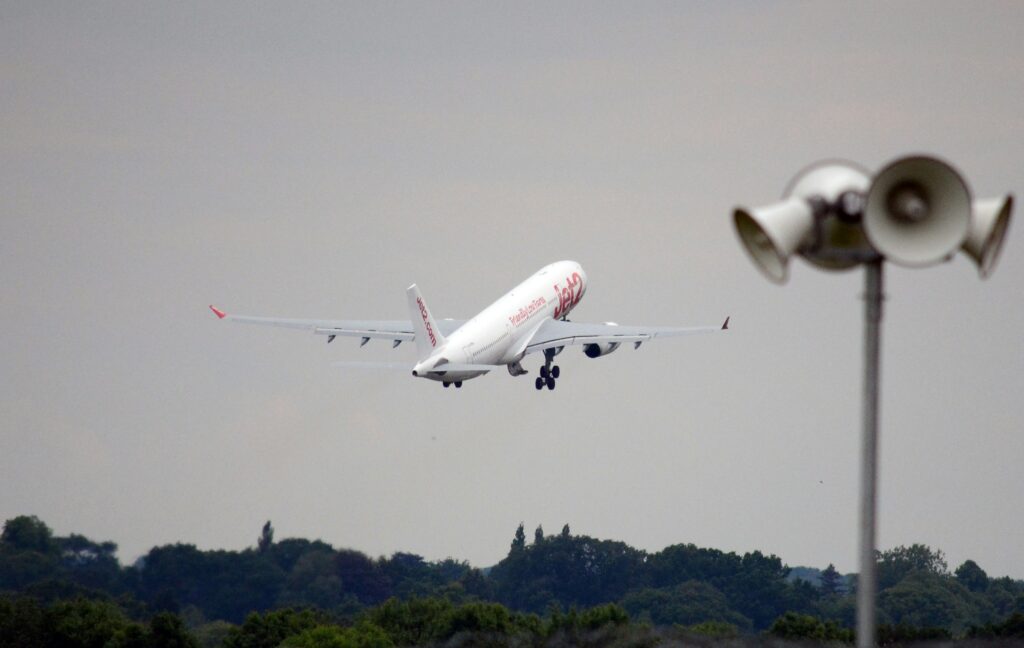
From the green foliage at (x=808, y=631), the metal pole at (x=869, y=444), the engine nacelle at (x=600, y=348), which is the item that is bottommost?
the metal pole at (x=869, y=444)

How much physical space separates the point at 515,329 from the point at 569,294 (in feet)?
39.7

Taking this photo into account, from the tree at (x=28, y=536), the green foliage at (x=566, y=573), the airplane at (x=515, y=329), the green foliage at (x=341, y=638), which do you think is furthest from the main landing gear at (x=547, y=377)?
the green foliage at (x=566, y=573)

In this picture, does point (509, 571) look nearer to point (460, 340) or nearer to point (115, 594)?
point (115, 594)

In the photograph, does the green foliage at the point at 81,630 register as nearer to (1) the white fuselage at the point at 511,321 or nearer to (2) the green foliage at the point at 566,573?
(1) the white fuselage at the point at 511,321

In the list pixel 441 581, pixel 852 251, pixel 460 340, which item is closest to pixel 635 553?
pixel 441 581

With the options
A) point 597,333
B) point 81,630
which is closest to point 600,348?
point 597,333

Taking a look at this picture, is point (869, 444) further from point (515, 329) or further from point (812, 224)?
point (515, 329)

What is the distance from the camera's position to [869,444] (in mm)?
37625

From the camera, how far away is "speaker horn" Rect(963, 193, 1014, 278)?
1522 inches

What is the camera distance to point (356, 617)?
138125 millimetres

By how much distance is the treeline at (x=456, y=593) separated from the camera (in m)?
126

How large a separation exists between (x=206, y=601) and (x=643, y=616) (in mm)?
38549

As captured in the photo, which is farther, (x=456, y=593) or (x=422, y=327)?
(x=456, y=593)

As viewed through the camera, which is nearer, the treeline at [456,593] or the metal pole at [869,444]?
the metal pole at [869,444]
